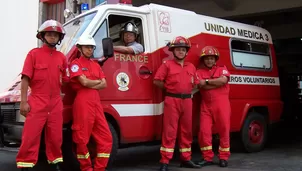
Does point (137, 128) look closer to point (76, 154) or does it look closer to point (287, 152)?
point (76, 154)

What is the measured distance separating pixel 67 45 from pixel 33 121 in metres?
1.35

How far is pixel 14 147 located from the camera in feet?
17.5

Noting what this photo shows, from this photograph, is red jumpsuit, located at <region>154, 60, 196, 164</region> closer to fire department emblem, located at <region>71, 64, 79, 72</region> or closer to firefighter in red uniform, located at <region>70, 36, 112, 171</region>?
firefighter in red uniform, located at <region>70, 36, 112, 171</region>

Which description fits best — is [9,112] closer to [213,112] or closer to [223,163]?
[213,112]

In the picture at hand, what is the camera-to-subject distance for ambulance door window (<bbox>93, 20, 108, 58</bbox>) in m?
5.48

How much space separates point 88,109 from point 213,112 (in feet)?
7.19

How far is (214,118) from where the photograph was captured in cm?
627

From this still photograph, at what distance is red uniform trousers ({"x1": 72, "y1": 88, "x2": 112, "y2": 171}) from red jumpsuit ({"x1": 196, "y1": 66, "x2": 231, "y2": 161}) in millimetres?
1730

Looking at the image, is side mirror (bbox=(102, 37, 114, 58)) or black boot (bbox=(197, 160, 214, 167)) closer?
side mirror (bbox=(102, 37, 114, 58))

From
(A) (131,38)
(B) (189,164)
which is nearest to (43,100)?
(A) (131,38)

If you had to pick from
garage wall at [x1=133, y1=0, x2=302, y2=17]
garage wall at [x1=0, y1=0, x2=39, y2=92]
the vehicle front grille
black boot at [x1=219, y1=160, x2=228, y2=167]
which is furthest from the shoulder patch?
garage wall at [x1=0, y1=0, x2=39, y2=92]

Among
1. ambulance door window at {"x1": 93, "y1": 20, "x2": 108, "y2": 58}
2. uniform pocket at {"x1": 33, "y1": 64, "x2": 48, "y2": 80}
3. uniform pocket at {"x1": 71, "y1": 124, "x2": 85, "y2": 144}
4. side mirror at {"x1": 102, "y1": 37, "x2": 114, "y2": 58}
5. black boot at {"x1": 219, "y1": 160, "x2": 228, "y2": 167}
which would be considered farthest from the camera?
black boot at {"x1": 219, "y1": 160, "x2": 228, "y2": 167}

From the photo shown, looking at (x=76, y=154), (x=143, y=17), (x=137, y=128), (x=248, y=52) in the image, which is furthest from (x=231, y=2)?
(x=76, y=154)

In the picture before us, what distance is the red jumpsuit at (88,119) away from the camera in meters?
5.01
